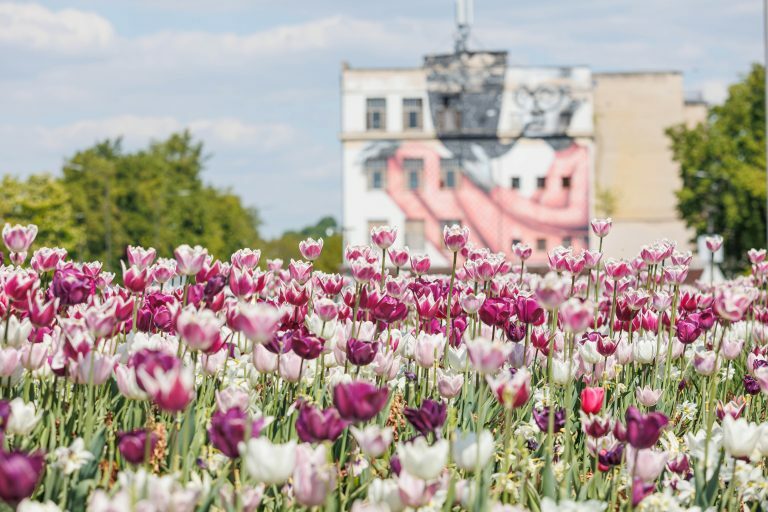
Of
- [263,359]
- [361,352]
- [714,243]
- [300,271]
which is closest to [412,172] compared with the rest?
[714,243]

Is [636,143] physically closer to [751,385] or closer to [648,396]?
[751,385]

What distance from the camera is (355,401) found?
3307 mm

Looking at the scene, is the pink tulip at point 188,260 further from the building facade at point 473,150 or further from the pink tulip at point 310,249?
the building facade at point 473,150

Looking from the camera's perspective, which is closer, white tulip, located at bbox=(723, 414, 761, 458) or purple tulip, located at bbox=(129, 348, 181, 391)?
purple tulip, located at bbox=(129, 348, 181, 391)

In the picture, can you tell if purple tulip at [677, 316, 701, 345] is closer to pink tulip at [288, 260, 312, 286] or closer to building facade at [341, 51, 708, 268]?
pink tulip at [288, 260, 312, 286]

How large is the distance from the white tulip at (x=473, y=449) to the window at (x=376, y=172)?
203 feet

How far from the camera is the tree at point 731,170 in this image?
52719mm

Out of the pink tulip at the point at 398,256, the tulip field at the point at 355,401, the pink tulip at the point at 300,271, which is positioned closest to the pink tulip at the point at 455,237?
the tulip field at the point at 355,401

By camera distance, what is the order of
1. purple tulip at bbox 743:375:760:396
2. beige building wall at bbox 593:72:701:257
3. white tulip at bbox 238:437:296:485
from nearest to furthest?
white tulip at bbox 238:437:296:485 < purple tulip at bbox 743:375:760:396 < beige building wall at bbox 593:72:701:257

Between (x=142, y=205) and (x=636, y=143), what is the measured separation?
32.2 metres

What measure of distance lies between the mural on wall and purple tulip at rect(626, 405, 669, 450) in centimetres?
6161

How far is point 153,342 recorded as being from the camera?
449 centimetres

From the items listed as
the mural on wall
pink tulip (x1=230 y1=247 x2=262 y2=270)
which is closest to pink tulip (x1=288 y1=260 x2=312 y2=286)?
pink tulip (x1=230 y1=247 x2=262 y2=270)

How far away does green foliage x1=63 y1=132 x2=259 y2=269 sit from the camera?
6606 centimetres
